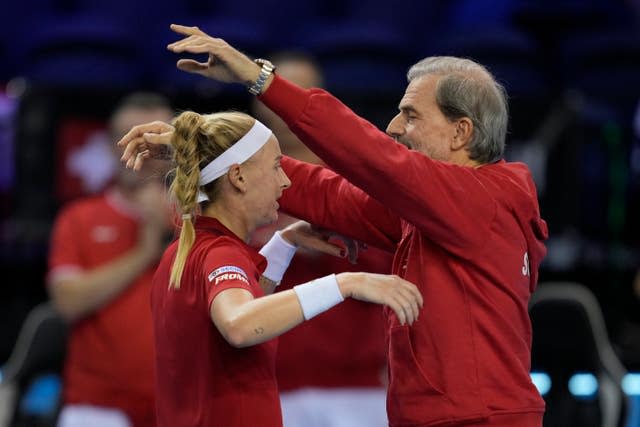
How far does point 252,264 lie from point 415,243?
1.55 ft

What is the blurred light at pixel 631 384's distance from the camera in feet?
18.5

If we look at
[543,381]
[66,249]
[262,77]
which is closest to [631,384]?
[543,381]

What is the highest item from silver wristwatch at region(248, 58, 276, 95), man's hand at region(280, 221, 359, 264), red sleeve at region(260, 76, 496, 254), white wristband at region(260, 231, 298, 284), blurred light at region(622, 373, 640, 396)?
silver wristwatch at region(248, 58, 276, 95)

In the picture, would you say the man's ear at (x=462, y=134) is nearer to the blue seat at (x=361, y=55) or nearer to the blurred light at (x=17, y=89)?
the blurred light at (x=17, y=89)

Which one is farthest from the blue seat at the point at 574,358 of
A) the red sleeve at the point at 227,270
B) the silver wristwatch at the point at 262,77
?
the silver wristwatch at the point at 262,77

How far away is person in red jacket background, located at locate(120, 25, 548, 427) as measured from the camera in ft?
10.6

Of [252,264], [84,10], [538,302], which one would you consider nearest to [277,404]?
[252,264]

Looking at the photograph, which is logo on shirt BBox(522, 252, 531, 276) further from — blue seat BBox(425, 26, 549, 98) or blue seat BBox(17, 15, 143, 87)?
blue seat BBox(17, 15, 143, 87)

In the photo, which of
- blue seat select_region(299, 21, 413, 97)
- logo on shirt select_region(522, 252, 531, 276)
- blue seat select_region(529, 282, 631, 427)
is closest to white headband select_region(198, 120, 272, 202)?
logo on shirt select_region(522, 252, 531, 276)

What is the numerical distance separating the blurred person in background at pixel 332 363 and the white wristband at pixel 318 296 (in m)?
1.78

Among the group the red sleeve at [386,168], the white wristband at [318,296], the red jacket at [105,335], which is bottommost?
the red jacket at [105,335]

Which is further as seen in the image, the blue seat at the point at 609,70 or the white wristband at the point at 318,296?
the blue seat at the point at 609,70

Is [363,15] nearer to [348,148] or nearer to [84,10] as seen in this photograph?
[84,10]

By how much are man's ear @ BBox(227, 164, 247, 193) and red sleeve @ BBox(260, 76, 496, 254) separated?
27 centimetres
